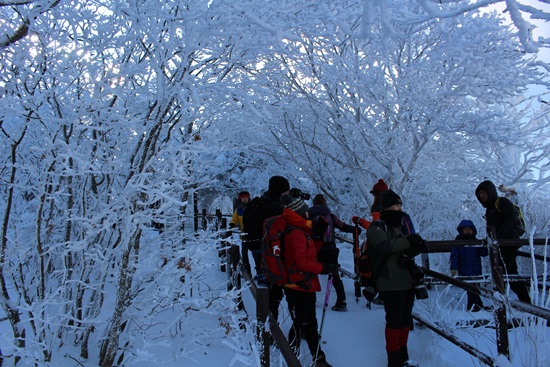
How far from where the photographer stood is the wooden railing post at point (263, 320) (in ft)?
8.44

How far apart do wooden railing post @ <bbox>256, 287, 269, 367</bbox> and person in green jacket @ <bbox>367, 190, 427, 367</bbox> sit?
1.37m

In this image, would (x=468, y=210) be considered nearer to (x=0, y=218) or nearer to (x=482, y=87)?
(x=482, y=87)

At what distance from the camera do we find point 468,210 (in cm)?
1077

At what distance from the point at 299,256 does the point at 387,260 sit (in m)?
0.78

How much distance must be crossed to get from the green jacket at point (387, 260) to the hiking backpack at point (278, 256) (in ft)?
2.10

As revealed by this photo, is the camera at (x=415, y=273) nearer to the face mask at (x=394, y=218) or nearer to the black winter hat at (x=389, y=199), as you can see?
the face mask at (x=394, y=218)

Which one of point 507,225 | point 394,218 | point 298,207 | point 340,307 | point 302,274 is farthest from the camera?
point 340,307

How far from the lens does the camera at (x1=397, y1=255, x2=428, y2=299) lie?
3.60m

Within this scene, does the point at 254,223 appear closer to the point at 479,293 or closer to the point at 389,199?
the point at 389,199

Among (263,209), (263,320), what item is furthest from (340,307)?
(263,320)

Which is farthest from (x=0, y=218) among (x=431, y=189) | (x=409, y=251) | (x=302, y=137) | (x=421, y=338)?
(x=431, y=189)

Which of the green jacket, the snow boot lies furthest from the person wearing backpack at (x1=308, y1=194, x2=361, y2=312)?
the snow boot

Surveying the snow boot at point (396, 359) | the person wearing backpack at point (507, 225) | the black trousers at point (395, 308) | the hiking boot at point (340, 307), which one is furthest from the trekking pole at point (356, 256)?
the person wearing backpack at point (507, 225)

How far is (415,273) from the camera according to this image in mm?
3607
